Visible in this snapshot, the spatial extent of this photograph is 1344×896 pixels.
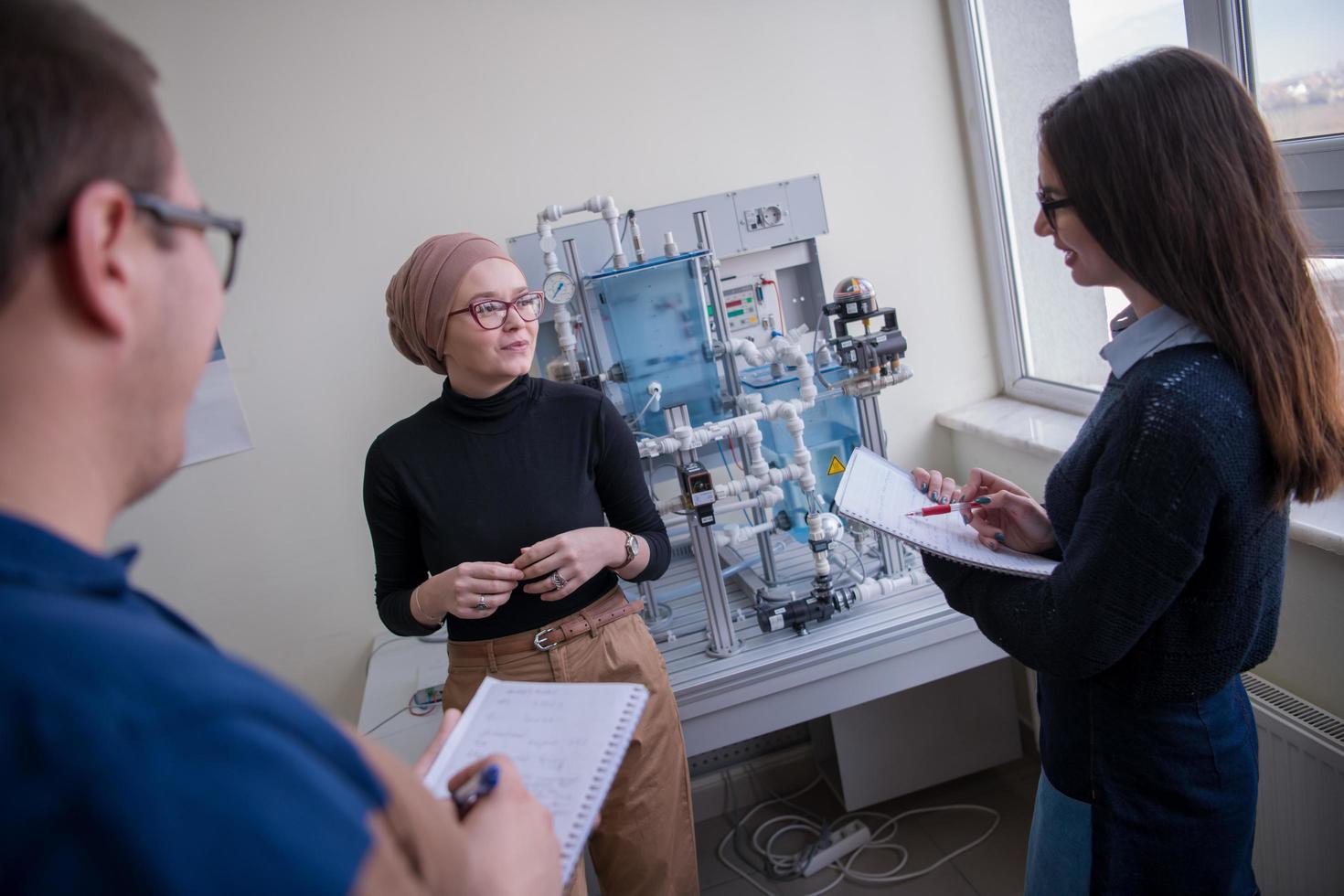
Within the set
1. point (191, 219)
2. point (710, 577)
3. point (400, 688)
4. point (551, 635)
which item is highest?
point (191, 219)

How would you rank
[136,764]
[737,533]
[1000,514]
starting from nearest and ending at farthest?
[136,764]
[1000,514]
[737,533]

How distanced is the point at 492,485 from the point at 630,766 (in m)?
0.51

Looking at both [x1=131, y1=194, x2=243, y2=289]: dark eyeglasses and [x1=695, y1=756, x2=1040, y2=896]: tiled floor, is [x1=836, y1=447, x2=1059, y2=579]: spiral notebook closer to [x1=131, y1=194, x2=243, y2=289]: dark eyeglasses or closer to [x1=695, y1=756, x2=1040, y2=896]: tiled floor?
[x1=131, y1=194, x2=243, y2=289]: dark eyeglasses

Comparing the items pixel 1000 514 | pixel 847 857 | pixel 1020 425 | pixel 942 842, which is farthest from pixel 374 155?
pixel 942 842

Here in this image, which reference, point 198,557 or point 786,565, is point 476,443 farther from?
point 198,557

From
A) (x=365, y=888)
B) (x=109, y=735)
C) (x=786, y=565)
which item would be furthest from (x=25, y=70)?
(x=786, y=565)

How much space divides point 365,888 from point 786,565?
74.4 inches

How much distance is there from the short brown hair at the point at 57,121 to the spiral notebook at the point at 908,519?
96cm

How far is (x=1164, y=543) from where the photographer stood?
0.87 m

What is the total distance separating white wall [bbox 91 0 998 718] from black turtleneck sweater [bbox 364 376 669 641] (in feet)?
2.94

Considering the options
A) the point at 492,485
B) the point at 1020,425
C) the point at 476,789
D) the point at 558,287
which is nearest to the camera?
the point at 476,789

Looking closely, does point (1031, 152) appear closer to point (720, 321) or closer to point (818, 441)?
point (818, 441)

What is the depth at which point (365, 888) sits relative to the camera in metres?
0.39

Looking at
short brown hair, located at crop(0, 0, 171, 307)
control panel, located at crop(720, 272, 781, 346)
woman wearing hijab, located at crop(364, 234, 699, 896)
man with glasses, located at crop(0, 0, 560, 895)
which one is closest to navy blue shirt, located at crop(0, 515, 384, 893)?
man with glasses, located at crop(0, 0, 560, 895)
